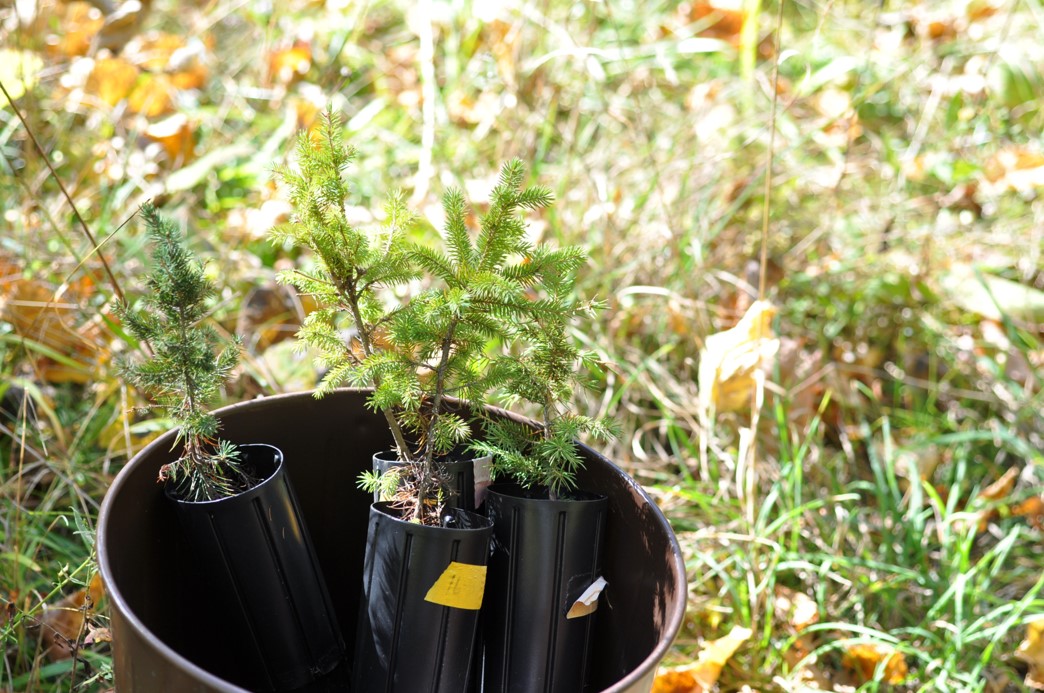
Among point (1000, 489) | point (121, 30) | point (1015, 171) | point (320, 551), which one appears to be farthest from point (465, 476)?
point (121, 30)

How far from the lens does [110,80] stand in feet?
7.89

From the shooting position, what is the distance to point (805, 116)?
2727mm

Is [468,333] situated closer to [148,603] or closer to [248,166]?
[148,603]

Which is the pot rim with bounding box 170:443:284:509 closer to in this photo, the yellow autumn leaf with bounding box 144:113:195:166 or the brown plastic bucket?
the brown plastic bucket

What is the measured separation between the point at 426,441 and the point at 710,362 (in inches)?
25.2

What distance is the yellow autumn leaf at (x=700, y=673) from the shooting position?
132cm

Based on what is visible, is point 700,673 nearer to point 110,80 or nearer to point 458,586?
point 458,586

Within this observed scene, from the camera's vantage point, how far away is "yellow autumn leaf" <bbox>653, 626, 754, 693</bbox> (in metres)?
1.32

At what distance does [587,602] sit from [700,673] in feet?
1.53

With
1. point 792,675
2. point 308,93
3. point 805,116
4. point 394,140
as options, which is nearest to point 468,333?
point 792,675

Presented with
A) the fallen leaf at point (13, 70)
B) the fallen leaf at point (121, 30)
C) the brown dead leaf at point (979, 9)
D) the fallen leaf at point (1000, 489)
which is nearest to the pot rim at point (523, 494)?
the fallen leaf at point (1000, 489)

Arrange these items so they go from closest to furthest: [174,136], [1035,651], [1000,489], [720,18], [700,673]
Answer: [700,673] < [1035,651] < [1000,489] < [174,136] < [720,18]

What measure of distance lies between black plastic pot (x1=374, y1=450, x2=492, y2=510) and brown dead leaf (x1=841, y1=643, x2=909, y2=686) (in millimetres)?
747

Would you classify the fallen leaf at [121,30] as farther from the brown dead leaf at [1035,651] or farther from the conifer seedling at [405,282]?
the brown dead leaf at [1035,651]
